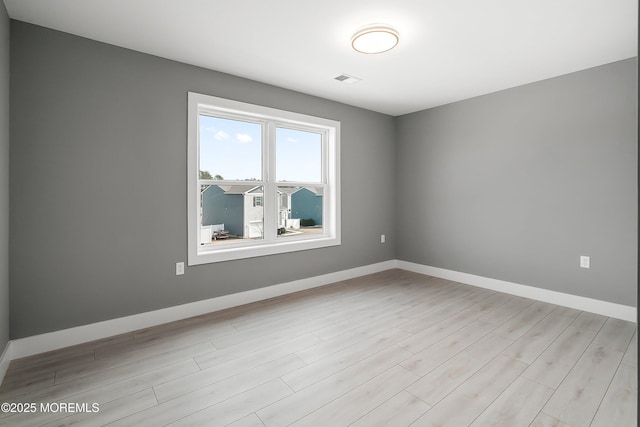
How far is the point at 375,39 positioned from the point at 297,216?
95.8 inches

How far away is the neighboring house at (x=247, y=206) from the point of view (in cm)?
350

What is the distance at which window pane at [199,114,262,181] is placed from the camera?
3.41 metres

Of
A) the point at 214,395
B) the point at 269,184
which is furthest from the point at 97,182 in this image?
the point at 214,395

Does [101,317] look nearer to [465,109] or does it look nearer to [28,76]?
[28,76]

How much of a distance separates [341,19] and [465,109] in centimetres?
264

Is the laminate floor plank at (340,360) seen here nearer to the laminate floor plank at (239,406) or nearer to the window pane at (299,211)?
the laminate floor plank at (239,406)

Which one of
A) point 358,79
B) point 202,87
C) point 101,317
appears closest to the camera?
point 101,317

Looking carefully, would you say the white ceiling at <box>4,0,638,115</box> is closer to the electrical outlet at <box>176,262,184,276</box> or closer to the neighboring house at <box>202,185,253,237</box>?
the neighboring house at <box>202,185,253,237</box>

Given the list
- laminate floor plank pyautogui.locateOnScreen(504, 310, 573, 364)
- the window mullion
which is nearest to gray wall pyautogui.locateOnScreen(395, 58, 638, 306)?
laminate floor plank pyautogui.locateOnScreen(504, 310, 573, 364)

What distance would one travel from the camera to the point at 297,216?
433 centimetres

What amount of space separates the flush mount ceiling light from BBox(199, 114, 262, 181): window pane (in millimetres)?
1628

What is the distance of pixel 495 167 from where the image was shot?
3.99m

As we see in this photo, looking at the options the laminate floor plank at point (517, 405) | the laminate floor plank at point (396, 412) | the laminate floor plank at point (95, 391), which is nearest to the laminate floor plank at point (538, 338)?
the laminate floor plank at point (517, 405)

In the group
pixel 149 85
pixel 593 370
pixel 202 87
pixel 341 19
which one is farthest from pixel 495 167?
pixel 149 85
